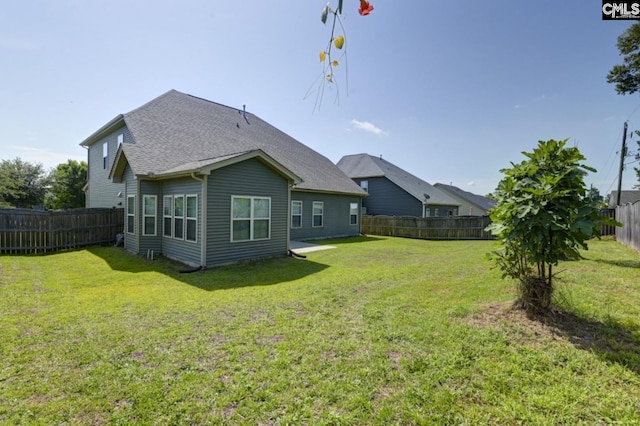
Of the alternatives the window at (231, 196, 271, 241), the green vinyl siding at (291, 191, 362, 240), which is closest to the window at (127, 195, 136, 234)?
the window at (231, 196, 271, 241)

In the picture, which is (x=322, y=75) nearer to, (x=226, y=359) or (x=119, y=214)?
(x=226, y=359)

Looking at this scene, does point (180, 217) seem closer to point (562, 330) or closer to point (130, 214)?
point (130, 214)

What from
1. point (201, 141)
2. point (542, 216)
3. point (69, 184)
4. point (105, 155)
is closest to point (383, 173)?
point (201, 141)

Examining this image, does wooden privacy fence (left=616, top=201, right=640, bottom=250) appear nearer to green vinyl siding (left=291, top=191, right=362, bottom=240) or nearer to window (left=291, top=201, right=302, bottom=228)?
green vinyl siding (left=291, top=191, right=362, bottom=240)

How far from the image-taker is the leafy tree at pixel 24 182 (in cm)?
2784

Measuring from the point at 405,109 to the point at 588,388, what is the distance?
13769 millimetres

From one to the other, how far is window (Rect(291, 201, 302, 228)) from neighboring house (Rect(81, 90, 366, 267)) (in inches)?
2.1

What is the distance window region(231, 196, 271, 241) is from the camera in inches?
370

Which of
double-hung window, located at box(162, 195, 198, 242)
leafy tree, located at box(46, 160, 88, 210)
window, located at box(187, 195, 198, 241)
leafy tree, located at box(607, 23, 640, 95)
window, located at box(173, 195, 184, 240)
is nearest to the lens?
leafy tree, located at box(607, 23, 640, 95)

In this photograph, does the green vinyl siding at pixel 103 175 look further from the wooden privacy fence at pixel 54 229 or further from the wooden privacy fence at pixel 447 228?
the wooden privacy fence at pixel 447 228

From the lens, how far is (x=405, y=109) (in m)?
14.6

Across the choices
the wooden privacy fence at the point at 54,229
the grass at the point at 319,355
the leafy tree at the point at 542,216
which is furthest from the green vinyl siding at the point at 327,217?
the leafy tree at the point at 542,216

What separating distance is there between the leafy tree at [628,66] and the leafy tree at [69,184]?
38274 millimetres

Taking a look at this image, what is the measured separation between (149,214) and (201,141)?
456 centimetres
